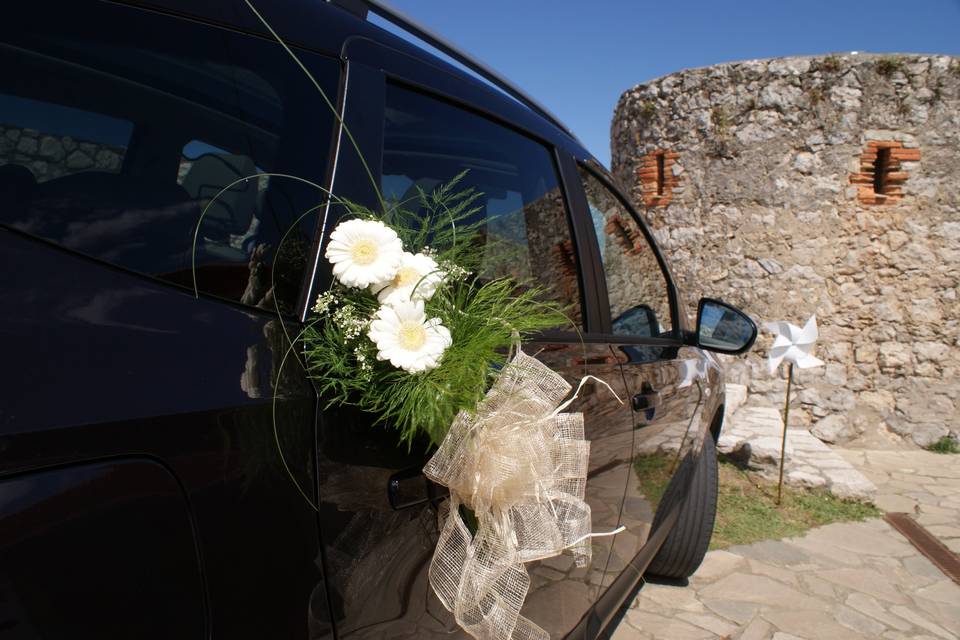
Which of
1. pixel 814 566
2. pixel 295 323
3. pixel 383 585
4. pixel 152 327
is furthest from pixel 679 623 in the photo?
pixel 152 327

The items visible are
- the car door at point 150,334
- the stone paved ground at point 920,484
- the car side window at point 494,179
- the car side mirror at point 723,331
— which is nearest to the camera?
the car door at point 150,334

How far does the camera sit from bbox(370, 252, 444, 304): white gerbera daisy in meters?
1.12

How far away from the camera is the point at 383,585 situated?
1.12 metres

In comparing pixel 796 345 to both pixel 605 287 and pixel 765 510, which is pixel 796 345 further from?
pixel 605 287

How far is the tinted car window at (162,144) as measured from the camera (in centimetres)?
90

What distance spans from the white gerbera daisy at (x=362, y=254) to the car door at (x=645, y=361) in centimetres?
120

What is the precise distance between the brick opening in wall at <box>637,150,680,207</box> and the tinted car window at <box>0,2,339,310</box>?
8067mm

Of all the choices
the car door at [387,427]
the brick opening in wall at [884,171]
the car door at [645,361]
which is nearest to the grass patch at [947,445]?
the brick opening in wall at [884,171]

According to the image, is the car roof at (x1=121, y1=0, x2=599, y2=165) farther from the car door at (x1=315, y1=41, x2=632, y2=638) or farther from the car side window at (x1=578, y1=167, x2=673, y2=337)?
the car side window at (x1=578, y1=167, x2=673, y2=337)

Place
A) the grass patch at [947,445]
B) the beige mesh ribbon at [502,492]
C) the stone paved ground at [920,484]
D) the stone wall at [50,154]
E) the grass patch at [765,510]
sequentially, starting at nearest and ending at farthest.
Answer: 1. the stone wall at [50,154]
2. the beige mesh ribbon at [502,492]
3. the grass patch at [765,510]
4. the stone paved ground at [920,484]
5. the grass patch at [947,445]

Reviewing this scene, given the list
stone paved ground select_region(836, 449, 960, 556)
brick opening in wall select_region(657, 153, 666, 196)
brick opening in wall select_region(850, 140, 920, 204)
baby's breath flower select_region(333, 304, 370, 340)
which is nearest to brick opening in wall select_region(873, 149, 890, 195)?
brick opening in wall select_region(850, 140, 920, 204)

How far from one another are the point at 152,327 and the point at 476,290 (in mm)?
590

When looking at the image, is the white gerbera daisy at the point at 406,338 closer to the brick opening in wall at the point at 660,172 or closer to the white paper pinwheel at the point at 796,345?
the white paper pinwheel at the point at 796,345

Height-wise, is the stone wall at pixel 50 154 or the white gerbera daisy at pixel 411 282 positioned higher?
the stone wall at pixel 50 154
